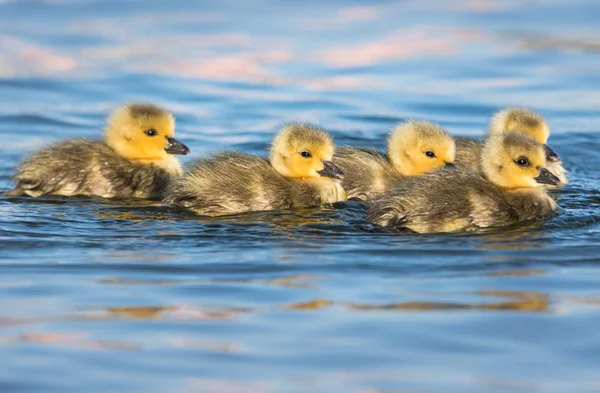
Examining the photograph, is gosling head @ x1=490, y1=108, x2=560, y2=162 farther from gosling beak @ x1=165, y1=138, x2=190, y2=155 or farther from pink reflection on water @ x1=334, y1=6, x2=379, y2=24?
pink reflection on water @ x1=334, y1=6, x2=379, y2=24

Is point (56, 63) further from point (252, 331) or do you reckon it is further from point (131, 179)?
point (252, 331)

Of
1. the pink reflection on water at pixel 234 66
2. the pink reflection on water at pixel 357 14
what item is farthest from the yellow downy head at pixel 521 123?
the pink reflection on water at pixel 357 14

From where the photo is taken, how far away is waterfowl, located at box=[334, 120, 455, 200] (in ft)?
26.3

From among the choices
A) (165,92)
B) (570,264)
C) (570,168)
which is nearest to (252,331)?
(570,264)

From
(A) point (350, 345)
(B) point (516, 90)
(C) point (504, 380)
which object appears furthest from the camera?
(B) point (516, 90)

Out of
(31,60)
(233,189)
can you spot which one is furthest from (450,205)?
(31,60)

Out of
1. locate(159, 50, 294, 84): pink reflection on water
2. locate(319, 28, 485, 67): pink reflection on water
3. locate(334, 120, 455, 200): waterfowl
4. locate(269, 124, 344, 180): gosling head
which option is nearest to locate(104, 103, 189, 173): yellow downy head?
locate(269, 124, 344, 180): gosling head

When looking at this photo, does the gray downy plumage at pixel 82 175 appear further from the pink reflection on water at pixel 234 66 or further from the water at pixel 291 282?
the pink reflection on water at pixel 234 66

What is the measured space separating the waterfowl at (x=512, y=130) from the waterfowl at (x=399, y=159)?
69 centimetres

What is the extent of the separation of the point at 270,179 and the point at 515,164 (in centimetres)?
137

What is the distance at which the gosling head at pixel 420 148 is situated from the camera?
321 inches

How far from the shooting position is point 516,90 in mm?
12211

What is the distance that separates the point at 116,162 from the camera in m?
8.25

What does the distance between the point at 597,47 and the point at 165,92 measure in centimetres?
458
